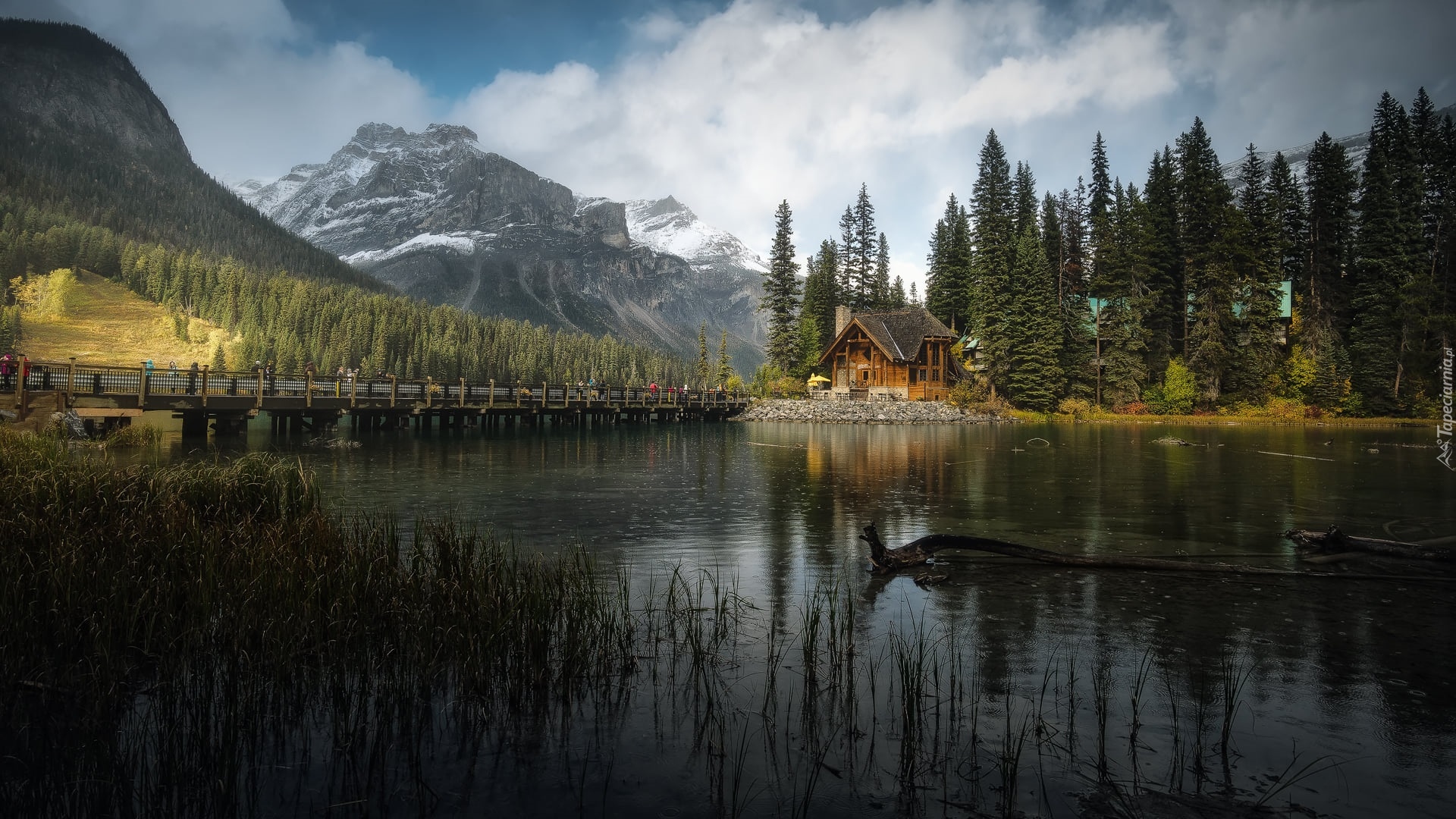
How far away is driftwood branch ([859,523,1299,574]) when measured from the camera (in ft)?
37.7

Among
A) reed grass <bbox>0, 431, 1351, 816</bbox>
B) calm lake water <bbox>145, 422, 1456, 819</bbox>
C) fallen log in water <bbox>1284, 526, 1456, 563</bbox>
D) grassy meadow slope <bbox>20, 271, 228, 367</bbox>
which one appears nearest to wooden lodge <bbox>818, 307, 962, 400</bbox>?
calm lake water <bbox>145, 422, 1456, 819</bbox>

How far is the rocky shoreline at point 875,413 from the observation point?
224ft

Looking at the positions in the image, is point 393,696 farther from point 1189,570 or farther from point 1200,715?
point 1189,570

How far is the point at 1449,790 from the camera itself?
205 inches

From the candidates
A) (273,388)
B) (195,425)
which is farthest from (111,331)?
(273,388)

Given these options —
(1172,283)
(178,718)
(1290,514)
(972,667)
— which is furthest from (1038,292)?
(178,718)

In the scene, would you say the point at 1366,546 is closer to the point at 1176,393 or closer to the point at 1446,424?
the point at 1446,424

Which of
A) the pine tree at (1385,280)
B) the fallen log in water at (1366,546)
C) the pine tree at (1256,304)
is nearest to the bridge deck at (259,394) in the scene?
the fallen log in water at (1366,546)

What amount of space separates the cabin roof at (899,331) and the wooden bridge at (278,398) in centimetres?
2116

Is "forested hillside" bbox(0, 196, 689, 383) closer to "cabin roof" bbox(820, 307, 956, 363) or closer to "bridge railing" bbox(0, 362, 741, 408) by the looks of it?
"bridge railing" bbox(0, 362, 741, 408)

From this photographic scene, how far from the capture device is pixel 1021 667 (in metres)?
7.60

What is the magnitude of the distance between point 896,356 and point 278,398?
2026 inches

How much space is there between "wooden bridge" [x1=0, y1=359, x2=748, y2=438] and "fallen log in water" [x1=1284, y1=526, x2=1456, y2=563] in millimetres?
39129

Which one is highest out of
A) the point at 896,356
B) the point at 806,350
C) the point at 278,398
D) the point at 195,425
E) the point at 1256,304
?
the point at 1256,304
